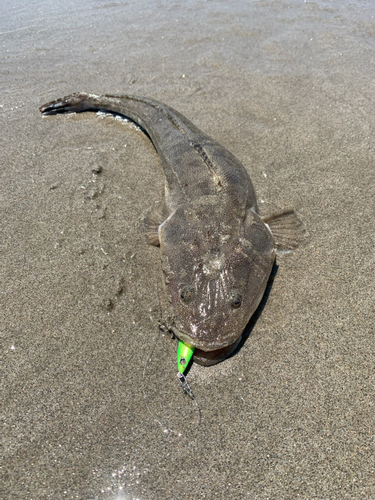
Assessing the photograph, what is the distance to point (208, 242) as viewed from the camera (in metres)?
2.77

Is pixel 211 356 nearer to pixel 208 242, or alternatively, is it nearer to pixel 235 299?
pixel 235 299

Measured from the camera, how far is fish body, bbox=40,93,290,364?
2.41 m

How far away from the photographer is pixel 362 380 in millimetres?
2385

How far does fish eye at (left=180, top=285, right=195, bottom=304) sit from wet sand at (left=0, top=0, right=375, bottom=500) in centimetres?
44

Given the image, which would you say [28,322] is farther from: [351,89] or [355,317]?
[351,89]

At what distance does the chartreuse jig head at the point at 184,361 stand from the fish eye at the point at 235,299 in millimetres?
447

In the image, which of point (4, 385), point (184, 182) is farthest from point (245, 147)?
point (4, 385)

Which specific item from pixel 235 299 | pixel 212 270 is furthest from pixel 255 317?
pixel 212 270

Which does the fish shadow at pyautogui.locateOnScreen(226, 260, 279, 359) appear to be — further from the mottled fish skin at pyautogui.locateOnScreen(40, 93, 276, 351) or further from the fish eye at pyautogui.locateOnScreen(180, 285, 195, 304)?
the fish eye at pyautogui.locateOnScreen(180, 285, 195, 304)

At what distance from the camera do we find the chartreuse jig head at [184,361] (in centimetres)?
240

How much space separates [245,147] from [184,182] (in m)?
1.63

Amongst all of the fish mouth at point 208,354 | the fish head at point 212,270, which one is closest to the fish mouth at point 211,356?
the fish mouth at point 208,354

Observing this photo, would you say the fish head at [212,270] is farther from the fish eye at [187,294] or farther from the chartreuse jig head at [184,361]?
the chartreuse jig head at [184,361]

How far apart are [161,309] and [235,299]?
0.74m
